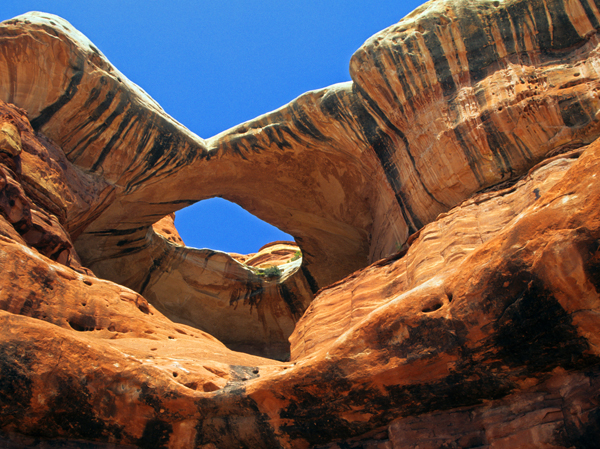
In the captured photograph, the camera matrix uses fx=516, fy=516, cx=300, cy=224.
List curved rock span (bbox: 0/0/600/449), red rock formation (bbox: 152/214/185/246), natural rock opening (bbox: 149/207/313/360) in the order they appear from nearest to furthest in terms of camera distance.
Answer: curved rock span (bbox: 0/0/600/449) → natural rock opening (bbox: 149/207/313/360) → red rock formation (bbox: 152/214/185/246)

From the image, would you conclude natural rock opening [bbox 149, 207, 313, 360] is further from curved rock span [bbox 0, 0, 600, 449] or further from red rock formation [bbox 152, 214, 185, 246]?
red rock formation [bbox 152, 214, 185, 246]

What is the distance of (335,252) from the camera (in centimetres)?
1570

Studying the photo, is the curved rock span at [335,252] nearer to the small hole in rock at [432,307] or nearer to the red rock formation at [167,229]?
the small hole in rock at [432,307]

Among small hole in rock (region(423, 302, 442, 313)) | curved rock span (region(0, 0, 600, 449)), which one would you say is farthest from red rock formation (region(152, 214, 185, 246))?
small hole in rock (region(423, 302, 442, 313))

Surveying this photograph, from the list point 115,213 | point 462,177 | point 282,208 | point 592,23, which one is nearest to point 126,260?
point 115,213

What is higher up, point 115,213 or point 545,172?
point 115,213

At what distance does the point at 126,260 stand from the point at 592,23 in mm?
13164

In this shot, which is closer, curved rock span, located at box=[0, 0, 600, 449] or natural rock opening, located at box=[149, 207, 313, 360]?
curved rock span, located at box=[0, 0, 600, 449]

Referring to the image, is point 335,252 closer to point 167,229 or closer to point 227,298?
point 227,298

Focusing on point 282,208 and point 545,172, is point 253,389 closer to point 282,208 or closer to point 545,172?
point 545,172

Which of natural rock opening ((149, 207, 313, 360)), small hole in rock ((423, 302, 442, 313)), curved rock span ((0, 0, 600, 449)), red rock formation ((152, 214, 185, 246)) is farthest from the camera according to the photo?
red rock formation ((152, 214, 185, 246))

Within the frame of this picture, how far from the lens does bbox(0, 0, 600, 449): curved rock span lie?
5016mm

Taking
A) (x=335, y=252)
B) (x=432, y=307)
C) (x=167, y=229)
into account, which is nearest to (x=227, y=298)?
(x=335, y=252)

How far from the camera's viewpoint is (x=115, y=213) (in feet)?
45.7
